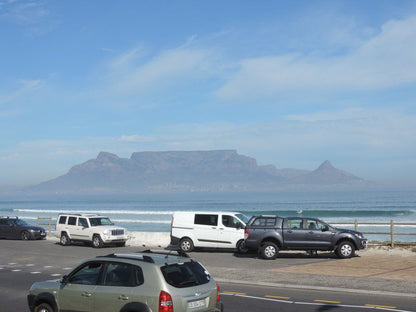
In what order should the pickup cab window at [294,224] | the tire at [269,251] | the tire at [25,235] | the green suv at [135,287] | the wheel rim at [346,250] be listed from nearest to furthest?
the green suv at [135,287] → the wheel rim at [346,250] → the tire at [269,251] → the pickup cab window at [294,224] → the tire at [25,235]

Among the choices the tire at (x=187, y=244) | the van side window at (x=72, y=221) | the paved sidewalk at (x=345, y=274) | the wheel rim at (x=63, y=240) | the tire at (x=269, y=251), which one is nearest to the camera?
the paved sidewalk at (x=345, y=274)

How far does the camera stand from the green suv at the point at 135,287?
834 cm

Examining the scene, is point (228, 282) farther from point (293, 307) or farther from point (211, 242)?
point (211, 242)

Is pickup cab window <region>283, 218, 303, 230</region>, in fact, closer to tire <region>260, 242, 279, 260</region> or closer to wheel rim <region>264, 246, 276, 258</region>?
tire <region>260, 242, 279, 260</region>

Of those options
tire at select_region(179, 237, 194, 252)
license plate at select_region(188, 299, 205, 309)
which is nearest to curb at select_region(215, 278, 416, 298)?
license plate at select_region(188, 299, 205, 309)

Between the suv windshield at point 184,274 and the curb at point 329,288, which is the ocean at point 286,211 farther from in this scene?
the suv windshield at point 184,274

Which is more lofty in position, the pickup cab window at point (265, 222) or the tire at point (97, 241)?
the pickup cab window at point (265, 222)

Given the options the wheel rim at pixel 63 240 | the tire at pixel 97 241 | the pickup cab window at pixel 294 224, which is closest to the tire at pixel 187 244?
Answer: the pickup cab window at pixel 294 224

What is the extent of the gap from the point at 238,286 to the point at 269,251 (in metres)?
6.68

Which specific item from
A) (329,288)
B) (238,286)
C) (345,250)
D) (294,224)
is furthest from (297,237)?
(329,288)

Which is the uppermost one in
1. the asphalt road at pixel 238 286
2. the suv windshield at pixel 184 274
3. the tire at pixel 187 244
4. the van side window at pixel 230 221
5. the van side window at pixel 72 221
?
the van side window at pixel 230 221

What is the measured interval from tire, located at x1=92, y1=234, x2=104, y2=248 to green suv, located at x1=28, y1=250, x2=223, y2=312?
19948 mm

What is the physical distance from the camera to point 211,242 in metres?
25.6

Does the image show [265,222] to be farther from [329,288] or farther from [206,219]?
[329,288]
